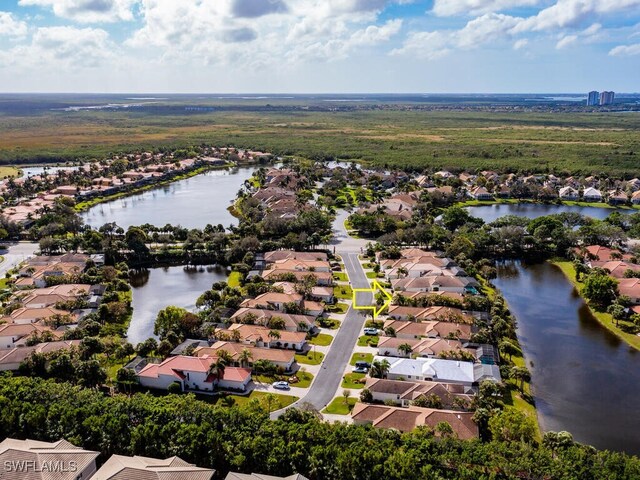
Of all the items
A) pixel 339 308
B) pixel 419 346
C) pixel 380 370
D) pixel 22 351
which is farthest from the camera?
pixel 339 308

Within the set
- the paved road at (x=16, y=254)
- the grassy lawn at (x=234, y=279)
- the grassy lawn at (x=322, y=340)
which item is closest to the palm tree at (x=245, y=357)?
the grassy lawn at (x=322, y=340)

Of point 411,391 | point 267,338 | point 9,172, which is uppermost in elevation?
point 9,172

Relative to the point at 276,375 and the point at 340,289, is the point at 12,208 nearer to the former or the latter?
the point at 340,289

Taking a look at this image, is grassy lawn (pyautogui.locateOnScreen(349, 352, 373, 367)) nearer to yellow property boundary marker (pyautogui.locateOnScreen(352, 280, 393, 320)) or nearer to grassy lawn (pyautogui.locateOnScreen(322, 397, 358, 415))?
grassy lawn (pyautogui.locateOnScreen(322, 397, 358, 415))

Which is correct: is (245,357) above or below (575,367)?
above

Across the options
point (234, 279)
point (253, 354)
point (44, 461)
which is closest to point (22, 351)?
point (44, 461)

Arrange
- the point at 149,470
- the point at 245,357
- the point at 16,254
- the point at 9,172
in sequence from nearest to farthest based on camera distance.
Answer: the point at 149,470 < the point at 245,357 < the point at 16,254 < the point at 9,172

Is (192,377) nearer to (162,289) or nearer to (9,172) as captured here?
(162,289)
